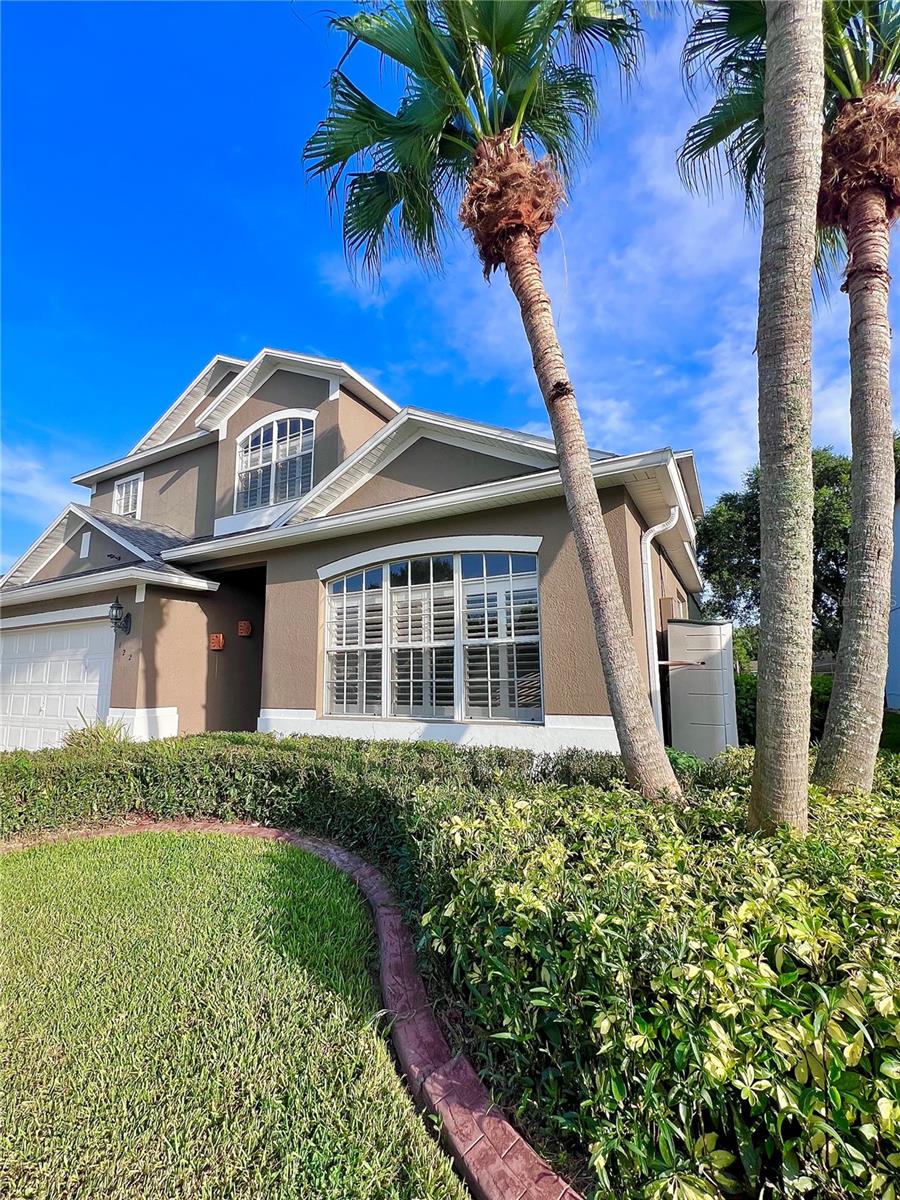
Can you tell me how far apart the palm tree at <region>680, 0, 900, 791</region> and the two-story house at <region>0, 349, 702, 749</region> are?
243cm

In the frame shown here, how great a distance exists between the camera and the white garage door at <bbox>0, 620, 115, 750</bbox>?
1140 cm

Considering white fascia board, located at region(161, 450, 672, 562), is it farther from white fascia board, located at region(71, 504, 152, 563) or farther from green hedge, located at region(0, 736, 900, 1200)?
green hedge, located at region(0, 736, 900, 1200)

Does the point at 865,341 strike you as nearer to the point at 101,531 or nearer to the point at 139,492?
the point at 101,531

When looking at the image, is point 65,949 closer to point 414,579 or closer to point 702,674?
point 414,579

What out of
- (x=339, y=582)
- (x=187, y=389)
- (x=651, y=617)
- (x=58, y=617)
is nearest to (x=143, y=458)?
(x=187, y=389)

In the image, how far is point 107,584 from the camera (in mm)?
11047

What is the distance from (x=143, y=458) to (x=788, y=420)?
1608 centimetres

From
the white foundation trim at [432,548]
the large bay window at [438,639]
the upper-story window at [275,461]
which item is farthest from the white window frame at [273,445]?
the large bay window at [438,639]

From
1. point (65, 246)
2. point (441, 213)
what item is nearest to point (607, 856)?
point (441, 213)

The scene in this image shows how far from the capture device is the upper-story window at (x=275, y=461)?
11.8m

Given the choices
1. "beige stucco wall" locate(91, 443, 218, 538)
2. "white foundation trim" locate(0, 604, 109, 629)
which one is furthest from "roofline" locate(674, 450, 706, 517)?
"white foundation trim" locate(0, 604, 109, 629)

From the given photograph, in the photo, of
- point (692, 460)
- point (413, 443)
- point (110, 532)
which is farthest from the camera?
point (110, 532)

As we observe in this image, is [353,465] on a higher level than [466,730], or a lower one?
higher

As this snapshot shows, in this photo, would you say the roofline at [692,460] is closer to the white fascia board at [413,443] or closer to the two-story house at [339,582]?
the two-story house at [339,582]
